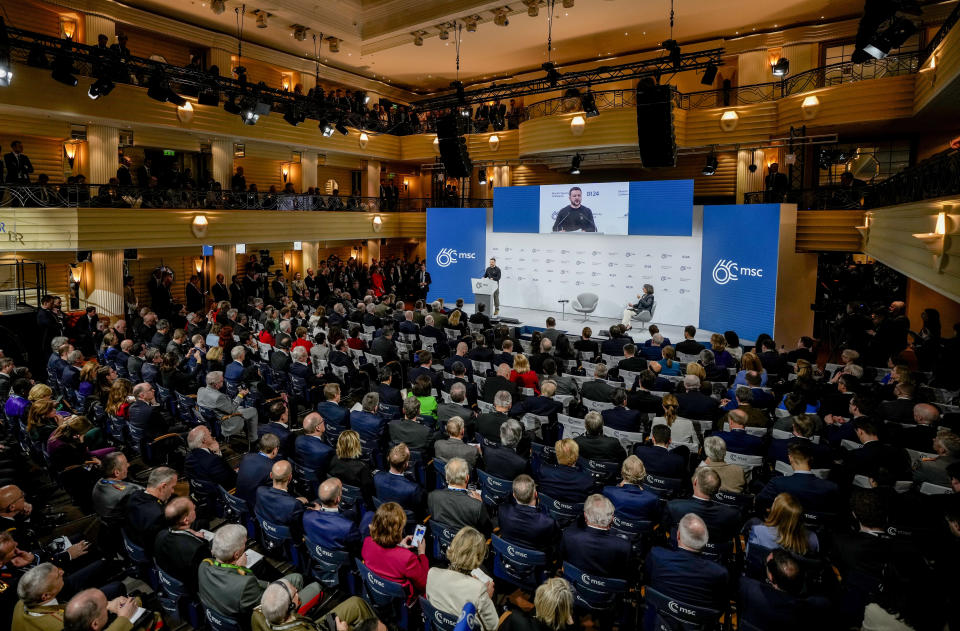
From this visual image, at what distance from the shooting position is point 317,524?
404 cm

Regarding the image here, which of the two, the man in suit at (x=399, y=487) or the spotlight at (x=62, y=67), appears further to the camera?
the spotlight at (x=62, y=67)

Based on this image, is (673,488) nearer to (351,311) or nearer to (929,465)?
(929,465)

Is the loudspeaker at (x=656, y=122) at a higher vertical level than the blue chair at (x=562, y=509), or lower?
higher

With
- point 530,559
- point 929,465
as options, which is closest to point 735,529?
point 530,559

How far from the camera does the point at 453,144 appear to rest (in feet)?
46.5

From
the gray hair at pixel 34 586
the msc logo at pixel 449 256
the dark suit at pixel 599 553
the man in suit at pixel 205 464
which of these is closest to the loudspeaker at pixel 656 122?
the msc logo at pixel 449 256

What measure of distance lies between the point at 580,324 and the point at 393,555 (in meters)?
11.8

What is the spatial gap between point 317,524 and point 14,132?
52.2 ft

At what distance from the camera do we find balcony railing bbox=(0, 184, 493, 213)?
40.3 ft

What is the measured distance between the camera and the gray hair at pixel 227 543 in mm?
3447

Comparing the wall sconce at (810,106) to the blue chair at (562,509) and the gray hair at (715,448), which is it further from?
the blue chair at (562,509)

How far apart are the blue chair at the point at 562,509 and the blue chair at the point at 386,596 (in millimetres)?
1566

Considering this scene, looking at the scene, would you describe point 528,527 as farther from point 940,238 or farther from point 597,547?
point 940,238

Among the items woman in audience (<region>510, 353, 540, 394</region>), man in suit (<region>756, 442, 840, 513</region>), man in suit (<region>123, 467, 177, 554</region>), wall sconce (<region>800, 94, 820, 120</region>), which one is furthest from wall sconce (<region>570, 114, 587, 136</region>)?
man in suit (<region>123, 467, 177, 554</region>)
